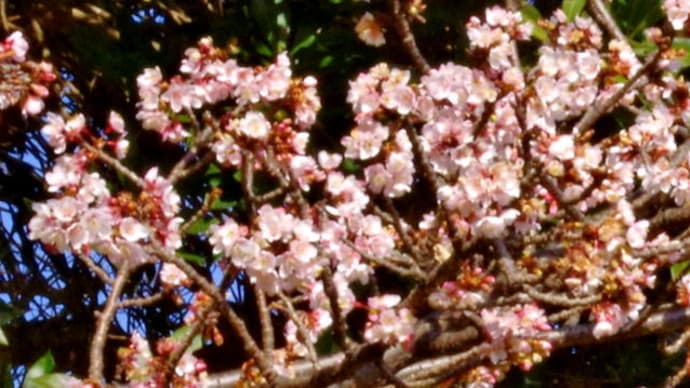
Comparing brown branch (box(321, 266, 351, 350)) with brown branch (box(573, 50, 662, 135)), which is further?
brown branch (box(573, 50, 662, 135))

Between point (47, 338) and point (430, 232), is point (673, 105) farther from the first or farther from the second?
point (47, 338)

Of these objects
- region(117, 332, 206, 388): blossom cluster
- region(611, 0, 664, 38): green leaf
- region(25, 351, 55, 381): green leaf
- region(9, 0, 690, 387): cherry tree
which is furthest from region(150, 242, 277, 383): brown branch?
region(611, 0, 664, 38): green leaf

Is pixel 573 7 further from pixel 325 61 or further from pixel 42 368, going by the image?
pixel 42 368

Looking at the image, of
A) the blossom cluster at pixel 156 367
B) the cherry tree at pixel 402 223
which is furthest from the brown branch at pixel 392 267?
the blossom cluster at pixel 156 367

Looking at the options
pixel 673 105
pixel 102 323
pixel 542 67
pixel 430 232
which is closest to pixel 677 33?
pixel 673 105

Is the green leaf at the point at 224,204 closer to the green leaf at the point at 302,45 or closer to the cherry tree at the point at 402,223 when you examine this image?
the green leaf at the point at 302,45

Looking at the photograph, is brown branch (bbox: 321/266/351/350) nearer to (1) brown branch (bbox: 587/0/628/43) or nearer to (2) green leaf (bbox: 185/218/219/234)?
(2) green leaf (bbox: 185/218/219/234)

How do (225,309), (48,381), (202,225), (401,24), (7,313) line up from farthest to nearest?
(202,225) → (7,313) → (48,381) → (401,24) → (225,309)

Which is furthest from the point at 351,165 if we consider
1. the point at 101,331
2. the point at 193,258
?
the point at 101,331

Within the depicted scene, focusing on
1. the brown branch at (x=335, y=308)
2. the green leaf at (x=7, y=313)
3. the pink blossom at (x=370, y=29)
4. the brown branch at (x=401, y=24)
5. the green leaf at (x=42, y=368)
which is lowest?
the brown branch at (x=335, y=308)
